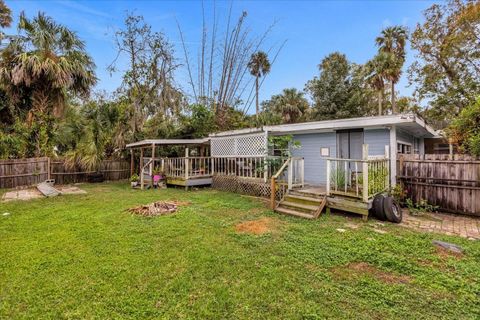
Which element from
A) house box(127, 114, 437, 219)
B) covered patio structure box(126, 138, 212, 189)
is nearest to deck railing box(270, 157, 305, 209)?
house box(127, 114, 437, 219)

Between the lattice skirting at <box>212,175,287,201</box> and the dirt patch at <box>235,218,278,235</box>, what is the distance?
2064 millimetres

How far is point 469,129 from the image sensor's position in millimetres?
6668

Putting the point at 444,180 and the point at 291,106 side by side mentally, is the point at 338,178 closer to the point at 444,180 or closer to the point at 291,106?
the point at 444,180

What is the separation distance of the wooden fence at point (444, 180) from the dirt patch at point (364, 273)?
4.72 meters

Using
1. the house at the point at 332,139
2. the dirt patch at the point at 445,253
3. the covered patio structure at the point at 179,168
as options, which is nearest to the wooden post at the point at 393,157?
the house at the point at 332,139

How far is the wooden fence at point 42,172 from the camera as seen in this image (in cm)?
1030

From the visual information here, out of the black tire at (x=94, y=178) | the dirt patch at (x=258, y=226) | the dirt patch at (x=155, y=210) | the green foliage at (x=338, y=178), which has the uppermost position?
the green foliage at (x=338, y=178)

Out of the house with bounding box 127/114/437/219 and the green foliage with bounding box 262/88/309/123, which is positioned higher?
the green foliage with bounding box 262/88/309/123

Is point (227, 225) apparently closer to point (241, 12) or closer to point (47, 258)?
point (47, 258)

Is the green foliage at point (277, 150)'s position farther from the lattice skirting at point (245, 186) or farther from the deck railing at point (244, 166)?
the lattice skirting at point (245, 186)

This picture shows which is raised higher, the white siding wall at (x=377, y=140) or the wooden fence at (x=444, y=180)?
the white siding wall at (x=377, y=140)

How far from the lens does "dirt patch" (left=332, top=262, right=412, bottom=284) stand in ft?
9.78

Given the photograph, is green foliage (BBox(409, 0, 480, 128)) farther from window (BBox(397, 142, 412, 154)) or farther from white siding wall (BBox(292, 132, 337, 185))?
white siding wall (BBox(292, 132, 337, 185))

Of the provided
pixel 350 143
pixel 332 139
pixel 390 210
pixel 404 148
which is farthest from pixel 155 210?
pixel 404 148
